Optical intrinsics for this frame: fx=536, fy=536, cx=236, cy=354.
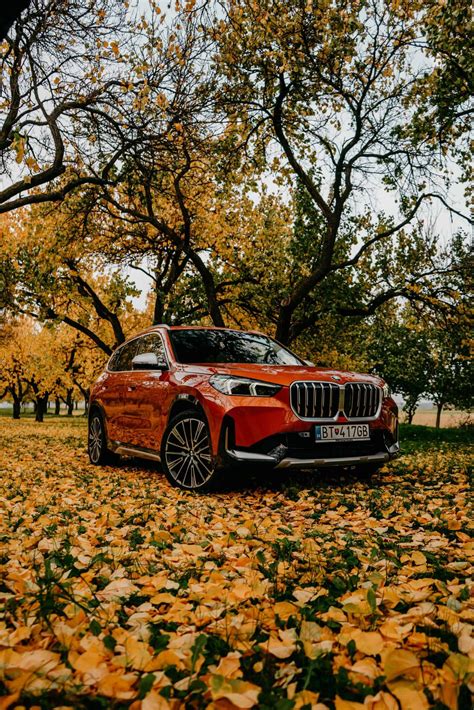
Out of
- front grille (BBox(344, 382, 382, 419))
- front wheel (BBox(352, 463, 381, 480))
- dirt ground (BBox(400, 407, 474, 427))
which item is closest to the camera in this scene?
front grille (BBox(344, 382, 382, 419))

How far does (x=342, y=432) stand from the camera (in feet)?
18.0

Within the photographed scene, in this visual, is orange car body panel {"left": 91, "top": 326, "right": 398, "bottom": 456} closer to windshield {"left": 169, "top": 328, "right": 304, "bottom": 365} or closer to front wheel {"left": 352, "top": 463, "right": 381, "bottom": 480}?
windshield {"left": 169, "top": 328, "right": 304, "bottom": 365}

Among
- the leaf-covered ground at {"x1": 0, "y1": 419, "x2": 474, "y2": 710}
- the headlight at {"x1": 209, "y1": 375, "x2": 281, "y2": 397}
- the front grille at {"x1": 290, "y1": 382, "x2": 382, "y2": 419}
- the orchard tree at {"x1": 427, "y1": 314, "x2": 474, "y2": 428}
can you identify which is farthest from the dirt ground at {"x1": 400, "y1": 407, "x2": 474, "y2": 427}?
the leaf-covered ground at {"x1": 0, "y1": 419, "x2": 474, "y2": 710}

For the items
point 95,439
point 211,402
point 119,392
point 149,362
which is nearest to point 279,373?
point 211,402

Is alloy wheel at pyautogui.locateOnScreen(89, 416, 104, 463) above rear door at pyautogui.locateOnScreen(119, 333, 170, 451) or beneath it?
beneath

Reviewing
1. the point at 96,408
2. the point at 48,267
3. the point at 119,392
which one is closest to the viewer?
the point at 119,392

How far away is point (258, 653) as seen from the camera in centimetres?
206

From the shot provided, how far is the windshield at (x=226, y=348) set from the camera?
6.52 meters

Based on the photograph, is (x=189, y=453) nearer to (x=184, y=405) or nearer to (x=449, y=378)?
(x=184, y=405)

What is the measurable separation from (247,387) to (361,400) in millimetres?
1346

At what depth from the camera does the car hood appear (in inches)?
212

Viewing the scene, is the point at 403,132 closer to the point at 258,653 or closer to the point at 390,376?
the point at 258,653

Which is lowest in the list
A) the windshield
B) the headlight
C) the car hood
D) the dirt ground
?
the dirt ground

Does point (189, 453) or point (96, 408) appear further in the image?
point (96, 408)
